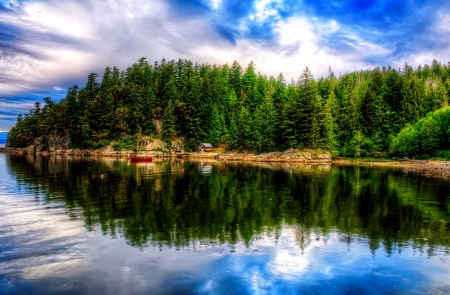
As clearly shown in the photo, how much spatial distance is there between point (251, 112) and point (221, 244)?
11553 centimetres

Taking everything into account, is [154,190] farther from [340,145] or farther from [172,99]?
[172,99]

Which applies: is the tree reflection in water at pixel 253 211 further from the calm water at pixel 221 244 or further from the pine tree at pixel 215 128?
the pine tree at pixel 215 128

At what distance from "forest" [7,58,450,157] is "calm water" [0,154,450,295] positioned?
6803cm

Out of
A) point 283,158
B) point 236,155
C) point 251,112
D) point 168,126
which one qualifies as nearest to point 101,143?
point 168,126

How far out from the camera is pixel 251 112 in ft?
430

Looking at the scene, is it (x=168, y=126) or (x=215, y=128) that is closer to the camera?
(x=168, y=126)

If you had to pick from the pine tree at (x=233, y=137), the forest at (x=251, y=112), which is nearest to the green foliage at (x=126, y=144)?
the forest at (x=251, y=112)

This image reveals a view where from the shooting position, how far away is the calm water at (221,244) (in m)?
13.2

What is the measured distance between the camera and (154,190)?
36.3 meters

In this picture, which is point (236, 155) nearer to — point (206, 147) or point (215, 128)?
point (206, 147)

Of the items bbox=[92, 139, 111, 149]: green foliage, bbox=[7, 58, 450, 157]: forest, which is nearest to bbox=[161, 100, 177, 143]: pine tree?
bbox=[7, 58, 450, 157]: forest

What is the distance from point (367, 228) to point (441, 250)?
4.75 meters

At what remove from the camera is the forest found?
99500 mm

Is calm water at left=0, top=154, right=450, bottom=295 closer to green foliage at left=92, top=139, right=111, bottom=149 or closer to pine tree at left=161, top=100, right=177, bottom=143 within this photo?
pine tree at left=161, top=100, right=177, bottom=143
